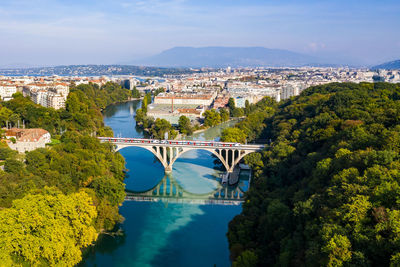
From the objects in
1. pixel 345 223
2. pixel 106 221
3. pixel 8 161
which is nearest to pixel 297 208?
pixel 345 223

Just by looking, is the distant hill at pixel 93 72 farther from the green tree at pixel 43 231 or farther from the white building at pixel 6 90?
the green tree at pixel 43 231

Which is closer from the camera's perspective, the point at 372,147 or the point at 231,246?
the point at 231,246

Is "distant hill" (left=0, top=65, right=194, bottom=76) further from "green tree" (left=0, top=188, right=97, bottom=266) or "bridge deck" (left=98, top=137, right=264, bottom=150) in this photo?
"green tree" (left=0, top=188, right=97, bottom=266)

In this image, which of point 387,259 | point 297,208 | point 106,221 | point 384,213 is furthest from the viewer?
point 106,221

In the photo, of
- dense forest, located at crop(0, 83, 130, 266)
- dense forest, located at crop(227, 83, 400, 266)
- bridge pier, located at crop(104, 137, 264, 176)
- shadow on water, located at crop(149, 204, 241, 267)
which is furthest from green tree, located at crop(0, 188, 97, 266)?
bridge pier, located at crop(104, 137, 264, 176)

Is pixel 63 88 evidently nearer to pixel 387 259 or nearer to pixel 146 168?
pixel 146 168

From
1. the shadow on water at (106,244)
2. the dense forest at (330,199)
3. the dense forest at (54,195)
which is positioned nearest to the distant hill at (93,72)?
the dense forest at (54,195)
